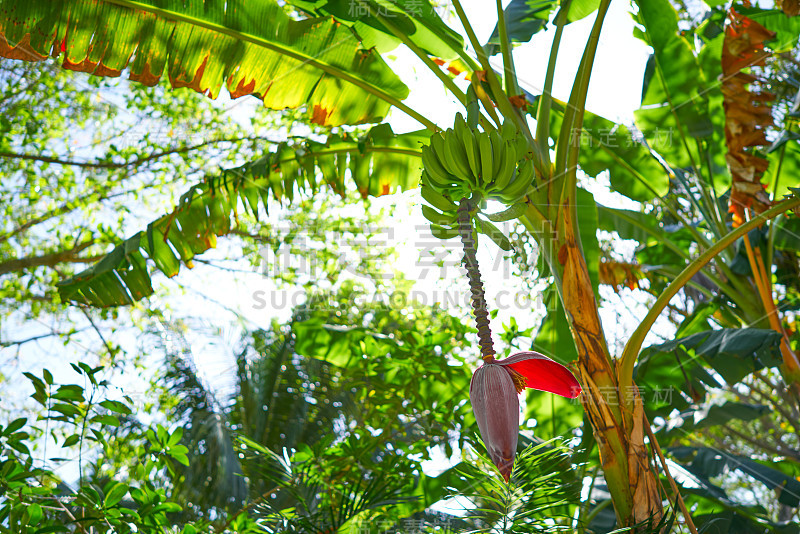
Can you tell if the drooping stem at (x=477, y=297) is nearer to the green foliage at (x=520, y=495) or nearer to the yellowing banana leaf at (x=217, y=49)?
the green foliage at (x=520, y=495)

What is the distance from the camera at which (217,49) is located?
1604mm

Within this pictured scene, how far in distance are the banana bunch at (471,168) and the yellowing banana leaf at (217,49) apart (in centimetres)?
77

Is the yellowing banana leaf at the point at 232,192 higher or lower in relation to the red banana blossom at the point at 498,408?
higher

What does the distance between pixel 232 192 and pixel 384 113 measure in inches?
23.8

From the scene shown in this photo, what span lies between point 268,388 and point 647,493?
10.2ft

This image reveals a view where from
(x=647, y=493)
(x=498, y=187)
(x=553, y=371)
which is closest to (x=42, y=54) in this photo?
Result: (x=498, y=187)

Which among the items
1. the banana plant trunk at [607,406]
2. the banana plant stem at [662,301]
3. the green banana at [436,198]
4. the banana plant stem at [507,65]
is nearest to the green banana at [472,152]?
the green banana at [436,198]

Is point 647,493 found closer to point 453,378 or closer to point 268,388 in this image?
point 453,378

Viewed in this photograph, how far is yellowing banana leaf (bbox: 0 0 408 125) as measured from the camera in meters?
1.43

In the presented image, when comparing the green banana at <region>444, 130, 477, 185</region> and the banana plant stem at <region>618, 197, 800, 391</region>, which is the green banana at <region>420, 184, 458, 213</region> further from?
the banana plant stem at <region>618, 197, 800, 391</region>

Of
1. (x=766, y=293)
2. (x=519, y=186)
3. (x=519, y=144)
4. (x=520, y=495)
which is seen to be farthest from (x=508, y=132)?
(x=766, y=293)

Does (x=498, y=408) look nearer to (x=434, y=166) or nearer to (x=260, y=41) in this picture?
(x=434, y=166)

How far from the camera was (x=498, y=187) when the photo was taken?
95cm

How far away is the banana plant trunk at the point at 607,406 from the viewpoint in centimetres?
111
